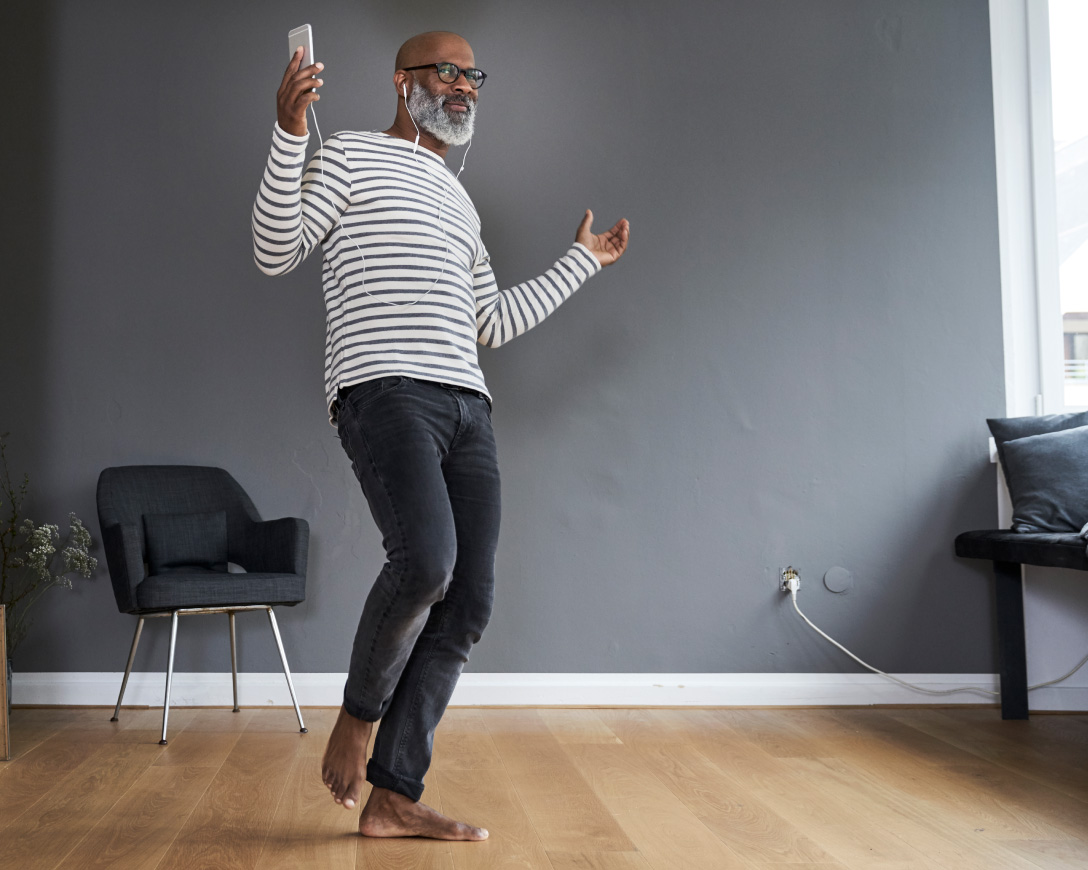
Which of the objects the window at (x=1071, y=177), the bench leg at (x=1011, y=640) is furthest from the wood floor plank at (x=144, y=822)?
the window at (x=1071, y=177)

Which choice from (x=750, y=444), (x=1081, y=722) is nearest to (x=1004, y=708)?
(x=1081, y=722)

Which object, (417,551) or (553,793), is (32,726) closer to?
(553,793)

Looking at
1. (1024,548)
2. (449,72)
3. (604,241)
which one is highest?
(449,72)

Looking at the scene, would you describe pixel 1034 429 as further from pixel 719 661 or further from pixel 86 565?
pixel 86 565

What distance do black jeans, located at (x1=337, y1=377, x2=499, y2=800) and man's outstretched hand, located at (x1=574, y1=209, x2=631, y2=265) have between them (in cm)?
59

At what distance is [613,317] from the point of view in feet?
10.5

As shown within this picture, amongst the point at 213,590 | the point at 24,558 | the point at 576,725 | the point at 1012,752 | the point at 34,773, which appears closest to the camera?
the point at 34,773

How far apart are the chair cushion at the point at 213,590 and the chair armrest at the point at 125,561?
0.15ft

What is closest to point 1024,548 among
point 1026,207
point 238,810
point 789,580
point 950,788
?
point 789,580

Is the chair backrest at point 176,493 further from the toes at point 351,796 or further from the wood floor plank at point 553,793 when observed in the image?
the toes at point 351,796

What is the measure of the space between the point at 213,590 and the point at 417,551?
4.39 ft

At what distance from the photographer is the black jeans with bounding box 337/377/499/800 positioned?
1562 millimetres

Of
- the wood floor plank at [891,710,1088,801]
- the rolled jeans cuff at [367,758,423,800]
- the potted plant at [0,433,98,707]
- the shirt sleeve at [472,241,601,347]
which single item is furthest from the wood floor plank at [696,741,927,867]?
the potted plant at [0,433,98,707]

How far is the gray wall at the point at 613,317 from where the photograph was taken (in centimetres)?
313
